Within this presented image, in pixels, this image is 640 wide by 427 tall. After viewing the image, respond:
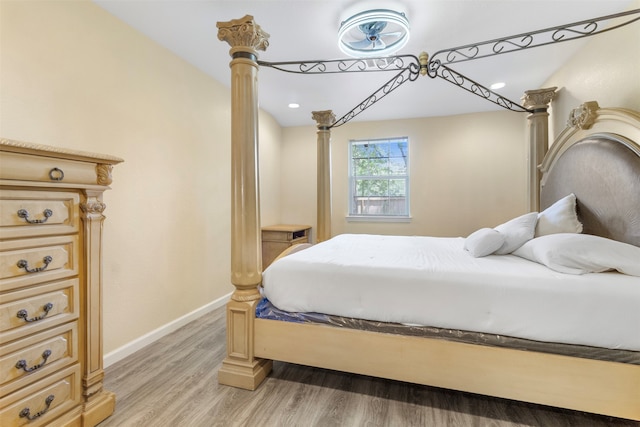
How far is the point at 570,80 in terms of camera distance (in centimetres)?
268

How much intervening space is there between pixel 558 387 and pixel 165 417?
2.00 meters

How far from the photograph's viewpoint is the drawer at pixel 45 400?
1.19m

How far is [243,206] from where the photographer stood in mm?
1819

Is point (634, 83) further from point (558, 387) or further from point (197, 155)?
point (197, 155)

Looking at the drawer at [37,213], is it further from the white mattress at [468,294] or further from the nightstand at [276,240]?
the nightstand at [276,240]

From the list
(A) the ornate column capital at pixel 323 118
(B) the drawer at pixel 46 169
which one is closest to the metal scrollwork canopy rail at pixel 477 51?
(A) the ornate column capital at pixel 323 118

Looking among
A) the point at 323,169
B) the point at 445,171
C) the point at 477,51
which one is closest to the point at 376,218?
the point at 445,171

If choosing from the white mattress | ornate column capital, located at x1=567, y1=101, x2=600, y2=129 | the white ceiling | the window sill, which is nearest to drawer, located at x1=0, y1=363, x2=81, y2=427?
the white mattress

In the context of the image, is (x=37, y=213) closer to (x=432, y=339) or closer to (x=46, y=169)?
(x=46, y=169)

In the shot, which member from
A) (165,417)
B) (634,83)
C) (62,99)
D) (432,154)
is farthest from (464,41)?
(165,417)

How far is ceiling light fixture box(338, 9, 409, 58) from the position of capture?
1964 mm

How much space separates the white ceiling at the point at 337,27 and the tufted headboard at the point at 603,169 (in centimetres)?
73

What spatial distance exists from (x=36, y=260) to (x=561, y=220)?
3029mm

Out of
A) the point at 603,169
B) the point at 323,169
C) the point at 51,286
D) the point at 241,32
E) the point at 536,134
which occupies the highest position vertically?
the point at 241,32
